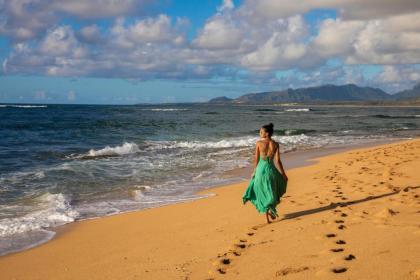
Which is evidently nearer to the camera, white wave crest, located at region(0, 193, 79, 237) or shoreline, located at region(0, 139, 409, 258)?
shoreline, located at region(0, 139, 409, 258)

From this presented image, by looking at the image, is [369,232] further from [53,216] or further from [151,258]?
[53,216]

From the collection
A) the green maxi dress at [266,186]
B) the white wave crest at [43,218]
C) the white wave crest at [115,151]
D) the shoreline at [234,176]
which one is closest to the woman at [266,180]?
the green maxi dress at [266,186]

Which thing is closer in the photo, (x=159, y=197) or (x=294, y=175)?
(x=159, y=197)

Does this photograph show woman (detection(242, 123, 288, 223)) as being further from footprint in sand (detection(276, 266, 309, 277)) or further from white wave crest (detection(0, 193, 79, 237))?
white wave crest (detection(0, 193, 79, 237))

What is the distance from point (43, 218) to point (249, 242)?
4529mm

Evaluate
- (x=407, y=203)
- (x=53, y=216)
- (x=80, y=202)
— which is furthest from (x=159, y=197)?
(x=407, y=203)

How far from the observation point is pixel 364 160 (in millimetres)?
14055

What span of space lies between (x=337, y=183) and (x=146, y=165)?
804 cm

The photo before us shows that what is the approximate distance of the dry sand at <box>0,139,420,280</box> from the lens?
4352mm

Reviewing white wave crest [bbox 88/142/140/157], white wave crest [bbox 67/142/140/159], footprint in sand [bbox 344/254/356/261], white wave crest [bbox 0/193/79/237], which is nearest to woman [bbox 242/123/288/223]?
footprint in sand [bbox 344/254/356/261]

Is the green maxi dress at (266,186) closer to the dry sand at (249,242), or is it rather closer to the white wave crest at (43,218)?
the dry sand at (249,242)

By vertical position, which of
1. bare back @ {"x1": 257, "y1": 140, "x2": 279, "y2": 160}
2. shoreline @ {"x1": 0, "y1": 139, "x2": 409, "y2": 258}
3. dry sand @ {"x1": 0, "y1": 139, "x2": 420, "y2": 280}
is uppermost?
bare back @ {"x1": 257, "y1": 140, "x2": 279, "y2": 160}

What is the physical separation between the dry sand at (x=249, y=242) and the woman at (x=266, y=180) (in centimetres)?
30

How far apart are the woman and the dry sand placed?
0.99 feet
